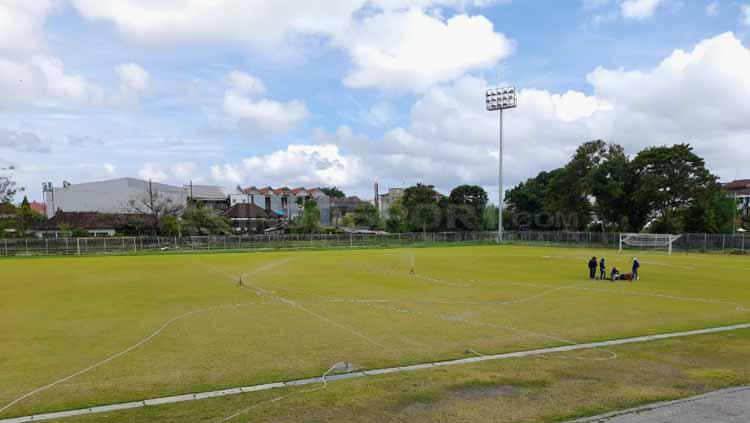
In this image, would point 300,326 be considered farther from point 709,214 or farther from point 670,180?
point 709,214

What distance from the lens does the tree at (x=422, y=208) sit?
75.9 meters

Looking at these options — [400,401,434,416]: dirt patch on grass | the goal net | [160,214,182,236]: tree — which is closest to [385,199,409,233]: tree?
[160,214,182,236]: tree

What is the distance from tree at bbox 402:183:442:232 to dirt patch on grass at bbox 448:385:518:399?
68.1 metres

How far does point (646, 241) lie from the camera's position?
49094 mm

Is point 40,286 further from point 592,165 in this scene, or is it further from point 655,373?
point 592,165

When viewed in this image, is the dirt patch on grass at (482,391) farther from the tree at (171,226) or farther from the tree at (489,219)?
the tree at (489,219)

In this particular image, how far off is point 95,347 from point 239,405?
20.0 feet

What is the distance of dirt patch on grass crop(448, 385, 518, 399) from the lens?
7586 mm

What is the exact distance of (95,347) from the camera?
11281mm

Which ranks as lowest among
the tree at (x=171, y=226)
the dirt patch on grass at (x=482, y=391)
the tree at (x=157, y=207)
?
the dirt patch on grass at (x=482, y=391)

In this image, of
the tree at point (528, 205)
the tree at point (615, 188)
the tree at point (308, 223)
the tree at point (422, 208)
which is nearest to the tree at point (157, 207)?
the tree at point (308, 223)

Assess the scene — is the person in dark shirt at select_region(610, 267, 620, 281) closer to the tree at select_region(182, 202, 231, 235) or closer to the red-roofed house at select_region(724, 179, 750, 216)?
the tree at select_region(182, 202, 231, 235)

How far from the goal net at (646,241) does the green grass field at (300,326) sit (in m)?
22.8

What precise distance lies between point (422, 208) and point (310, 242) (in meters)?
23.9
